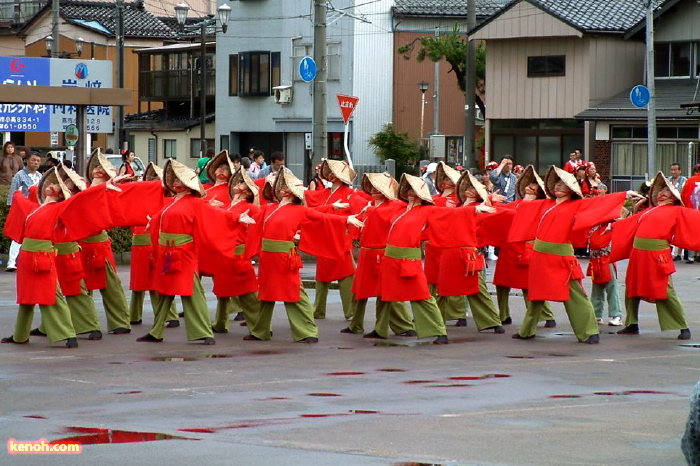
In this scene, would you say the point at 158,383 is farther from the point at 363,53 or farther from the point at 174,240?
the point at 363,53

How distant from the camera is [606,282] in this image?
15.3 meters

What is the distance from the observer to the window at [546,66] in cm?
4091

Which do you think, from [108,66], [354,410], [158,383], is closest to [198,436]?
[354,410]

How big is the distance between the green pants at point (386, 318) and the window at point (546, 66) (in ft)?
90.3

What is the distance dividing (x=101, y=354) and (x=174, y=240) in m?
1.44

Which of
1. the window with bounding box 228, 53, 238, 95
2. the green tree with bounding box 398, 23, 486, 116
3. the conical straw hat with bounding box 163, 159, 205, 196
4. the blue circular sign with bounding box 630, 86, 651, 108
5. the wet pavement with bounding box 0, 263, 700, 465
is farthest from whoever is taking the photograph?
the window with bounding box 228, 53, 238, 95

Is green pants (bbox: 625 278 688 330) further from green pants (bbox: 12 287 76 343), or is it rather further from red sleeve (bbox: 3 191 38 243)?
red sleeve (bbox: 3 191 38 243)

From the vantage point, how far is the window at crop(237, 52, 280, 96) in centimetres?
4956

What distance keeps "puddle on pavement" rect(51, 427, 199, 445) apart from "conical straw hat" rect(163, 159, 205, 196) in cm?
505

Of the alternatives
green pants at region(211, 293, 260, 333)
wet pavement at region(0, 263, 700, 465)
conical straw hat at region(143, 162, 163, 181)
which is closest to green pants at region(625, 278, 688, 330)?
wet pavement at region(0, 263, 700, 465)

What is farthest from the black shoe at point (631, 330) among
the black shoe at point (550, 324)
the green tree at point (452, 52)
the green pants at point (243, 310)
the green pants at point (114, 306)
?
the green tree at point (452, 52)

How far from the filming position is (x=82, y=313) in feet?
44.8

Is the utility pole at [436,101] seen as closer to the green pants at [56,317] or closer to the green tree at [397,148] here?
the green tree at [397,148]

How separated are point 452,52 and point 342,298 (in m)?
27.7
